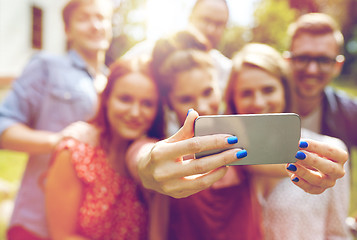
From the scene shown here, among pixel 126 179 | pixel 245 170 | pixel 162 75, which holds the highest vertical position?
pixel 162 75

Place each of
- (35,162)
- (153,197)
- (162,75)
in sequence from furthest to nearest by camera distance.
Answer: (35,162) < (162,75) < (153,197)

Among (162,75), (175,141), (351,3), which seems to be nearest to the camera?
(175,141)

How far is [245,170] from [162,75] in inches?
27.6

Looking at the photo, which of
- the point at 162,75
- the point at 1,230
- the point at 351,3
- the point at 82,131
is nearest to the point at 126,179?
the point at 82,131

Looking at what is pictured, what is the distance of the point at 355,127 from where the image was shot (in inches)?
103

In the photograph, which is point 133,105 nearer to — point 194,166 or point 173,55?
point 173,55

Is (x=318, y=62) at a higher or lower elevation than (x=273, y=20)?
higher

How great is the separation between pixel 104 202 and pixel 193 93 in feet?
2.55

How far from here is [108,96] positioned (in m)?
1.82

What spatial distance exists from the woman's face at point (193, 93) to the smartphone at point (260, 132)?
68 centimetres

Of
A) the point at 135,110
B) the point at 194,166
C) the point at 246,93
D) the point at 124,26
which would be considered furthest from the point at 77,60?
the point at 124,26

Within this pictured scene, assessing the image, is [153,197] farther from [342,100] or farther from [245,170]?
[342,100]

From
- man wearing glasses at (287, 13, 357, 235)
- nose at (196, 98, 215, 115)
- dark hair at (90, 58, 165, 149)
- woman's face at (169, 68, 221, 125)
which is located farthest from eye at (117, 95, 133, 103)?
man wearing glasses at (287, 13, 357, 235)

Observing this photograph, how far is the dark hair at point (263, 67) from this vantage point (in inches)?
70.0
